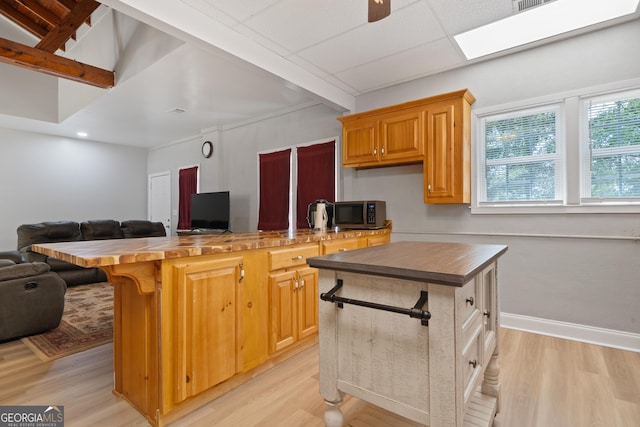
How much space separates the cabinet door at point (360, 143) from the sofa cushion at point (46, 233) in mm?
4922

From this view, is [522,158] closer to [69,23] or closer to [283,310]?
[283,310]

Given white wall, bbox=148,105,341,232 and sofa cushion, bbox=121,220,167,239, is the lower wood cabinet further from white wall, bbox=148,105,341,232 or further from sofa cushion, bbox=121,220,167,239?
sofa cushion, bbox=121,220,167,239

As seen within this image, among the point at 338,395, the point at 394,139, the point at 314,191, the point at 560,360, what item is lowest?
the point at 560,360

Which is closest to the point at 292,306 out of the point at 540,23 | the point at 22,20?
the point at 540,23

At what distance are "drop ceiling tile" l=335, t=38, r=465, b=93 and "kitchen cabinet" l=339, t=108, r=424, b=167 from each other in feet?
1.46

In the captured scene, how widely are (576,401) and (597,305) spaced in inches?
49.3

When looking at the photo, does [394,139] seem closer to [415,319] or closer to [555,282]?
[555,282]

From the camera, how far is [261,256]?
212 centimetres

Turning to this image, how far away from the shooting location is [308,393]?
194 centimetres

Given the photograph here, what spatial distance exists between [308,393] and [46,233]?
544 centimetres

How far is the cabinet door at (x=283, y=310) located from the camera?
2.20m

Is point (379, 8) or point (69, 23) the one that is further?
point (69, 23)

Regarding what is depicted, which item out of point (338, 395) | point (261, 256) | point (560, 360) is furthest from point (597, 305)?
point (261, 256)

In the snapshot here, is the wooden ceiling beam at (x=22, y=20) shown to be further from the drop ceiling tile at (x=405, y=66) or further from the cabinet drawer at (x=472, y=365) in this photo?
the cabinet drawer at (x=472, y=365)
